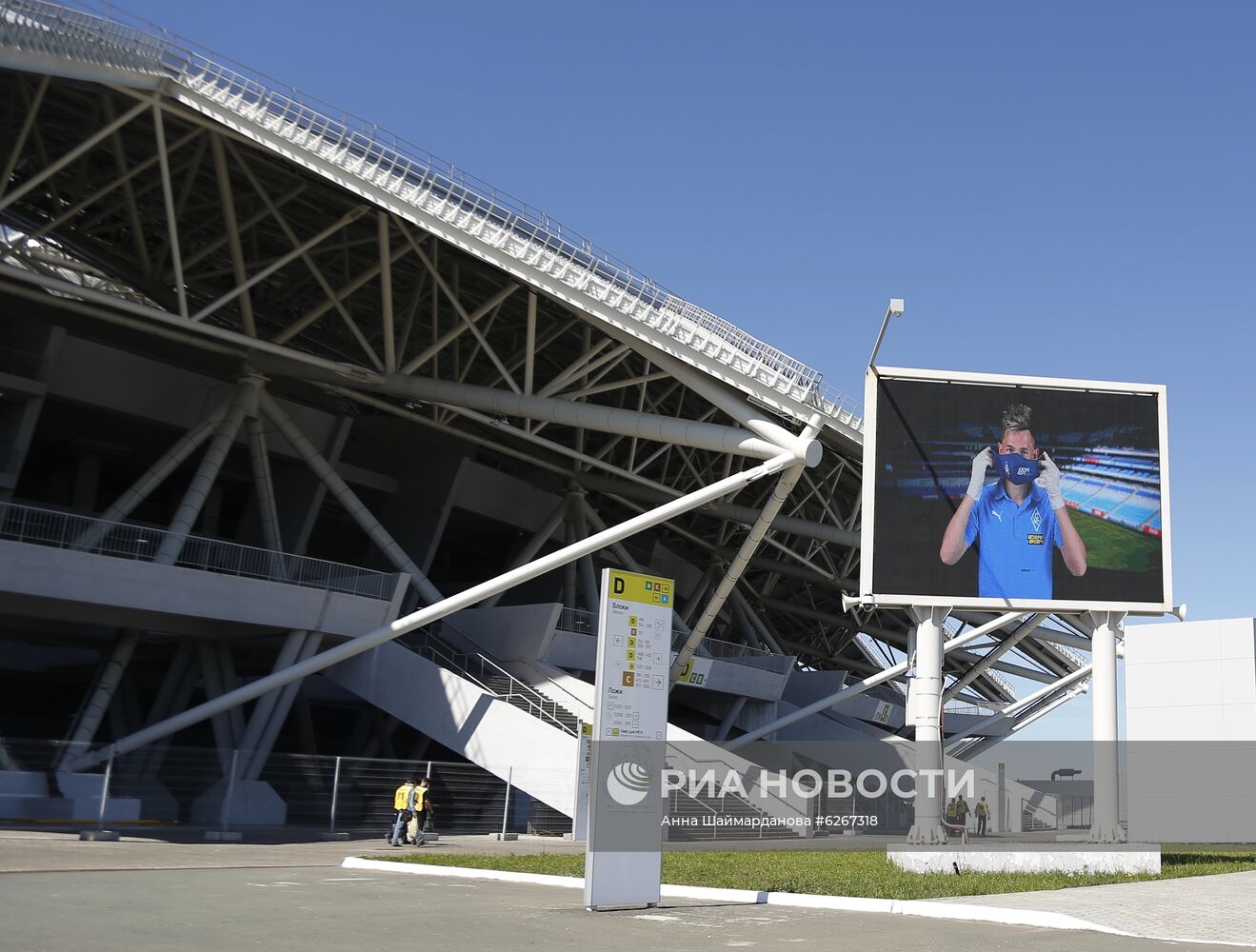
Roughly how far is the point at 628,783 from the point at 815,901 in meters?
2.63

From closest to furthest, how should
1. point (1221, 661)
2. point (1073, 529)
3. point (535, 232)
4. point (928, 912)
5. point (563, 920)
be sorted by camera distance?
point (563, 920) < point (928, 912) < point (1073, 529) < point (1221, 661) < point (535, 232)

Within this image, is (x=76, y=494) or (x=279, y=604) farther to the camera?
(x=76, y=494)

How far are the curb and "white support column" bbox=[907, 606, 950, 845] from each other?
651 centimetres

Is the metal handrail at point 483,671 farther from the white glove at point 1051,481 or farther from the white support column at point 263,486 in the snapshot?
the white glove at point 1051,481

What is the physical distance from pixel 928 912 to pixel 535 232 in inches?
835

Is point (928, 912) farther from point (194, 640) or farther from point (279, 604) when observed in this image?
point (194, 640)

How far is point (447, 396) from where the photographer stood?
114ft

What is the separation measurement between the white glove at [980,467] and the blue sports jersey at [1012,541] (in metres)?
0.14

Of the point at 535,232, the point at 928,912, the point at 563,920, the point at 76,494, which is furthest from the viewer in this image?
the point at 76,494

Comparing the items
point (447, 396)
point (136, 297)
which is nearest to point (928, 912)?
point (447, 396)

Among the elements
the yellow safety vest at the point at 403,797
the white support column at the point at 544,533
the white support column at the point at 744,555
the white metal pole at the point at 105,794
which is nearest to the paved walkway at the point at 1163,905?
the yellow safety vest at the point at 403,797

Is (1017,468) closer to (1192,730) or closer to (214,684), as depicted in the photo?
(1192,730)

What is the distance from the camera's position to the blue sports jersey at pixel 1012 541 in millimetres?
22812

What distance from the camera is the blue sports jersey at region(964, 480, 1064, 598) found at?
2281cm
